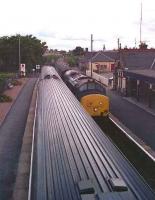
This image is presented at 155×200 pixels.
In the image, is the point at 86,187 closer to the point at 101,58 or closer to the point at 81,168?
the point at 81,168

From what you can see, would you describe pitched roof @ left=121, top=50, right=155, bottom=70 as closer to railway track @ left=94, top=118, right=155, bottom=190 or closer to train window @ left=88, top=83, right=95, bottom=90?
train window @ left=88, top=83, right=95, bottom=90

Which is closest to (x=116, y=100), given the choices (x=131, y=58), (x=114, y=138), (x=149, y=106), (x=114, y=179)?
(x=149, y=106)

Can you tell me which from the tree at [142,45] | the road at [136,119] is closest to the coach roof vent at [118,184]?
the road at [136,119]

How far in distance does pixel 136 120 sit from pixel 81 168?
67.0 feet

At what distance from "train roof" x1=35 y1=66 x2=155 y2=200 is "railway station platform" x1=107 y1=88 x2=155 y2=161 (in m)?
6.48

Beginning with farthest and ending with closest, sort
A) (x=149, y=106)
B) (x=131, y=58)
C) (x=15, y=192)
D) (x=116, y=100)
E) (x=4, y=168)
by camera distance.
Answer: (x=131, y=58) → (x=116, y=100) → (x=149, y=106) → (x=4, y=168) → (x=15, y=192)

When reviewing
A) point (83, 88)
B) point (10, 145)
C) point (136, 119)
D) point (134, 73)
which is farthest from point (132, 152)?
point (134, 73)

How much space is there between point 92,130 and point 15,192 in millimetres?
3003

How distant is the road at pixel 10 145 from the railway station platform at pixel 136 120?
18.6 ft

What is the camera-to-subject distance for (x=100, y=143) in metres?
11.6

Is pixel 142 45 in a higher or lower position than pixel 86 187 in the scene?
higher

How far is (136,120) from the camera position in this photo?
29.1 m

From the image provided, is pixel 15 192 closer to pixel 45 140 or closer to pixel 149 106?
pixel 45 140

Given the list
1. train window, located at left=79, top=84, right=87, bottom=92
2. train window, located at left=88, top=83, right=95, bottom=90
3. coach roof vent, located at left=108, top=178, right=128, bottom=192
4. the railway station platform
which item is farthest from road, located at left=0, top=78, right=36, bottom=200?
coach roof vent, located at left=108, top=178, right=128, bottom=192
